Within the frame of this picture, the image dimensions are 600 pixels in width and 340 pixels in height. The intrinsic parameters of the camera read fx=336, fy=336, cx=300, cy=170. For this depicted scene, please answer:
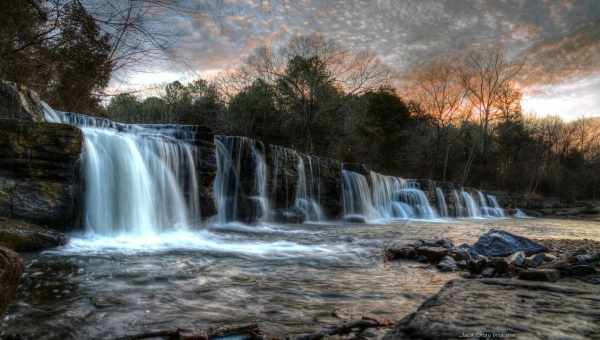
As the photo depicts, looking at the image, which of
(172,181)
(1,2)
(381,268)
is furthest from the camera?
(172,181)

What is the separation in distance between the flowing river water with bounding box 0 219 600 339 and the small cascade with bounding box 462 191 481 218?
25810 millimetres

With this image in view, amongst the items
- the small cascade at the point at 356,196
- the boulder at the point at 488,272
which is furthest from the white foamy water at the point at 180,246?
the small cascade at the point at 356,196

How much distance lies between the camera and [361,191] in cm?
2064

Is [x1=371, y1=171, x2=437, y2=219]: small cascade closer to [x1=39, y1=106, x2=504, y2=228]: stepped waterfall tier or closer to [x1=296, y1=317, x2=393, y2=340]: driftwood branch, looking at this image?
[x1=39, y1=106, x2=504, y2=228]: stepped waterfall tier

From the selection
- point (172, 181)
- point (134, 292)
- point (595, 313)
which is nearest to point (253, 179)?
point (172, 181)

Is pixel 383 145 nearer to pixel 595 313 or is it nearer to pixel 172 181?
pixel 172 181

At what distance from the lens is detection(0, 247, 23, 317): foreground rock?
1.59 meters

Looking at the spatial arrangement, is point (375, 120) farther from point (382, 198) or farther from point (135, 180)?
point (135, 180)

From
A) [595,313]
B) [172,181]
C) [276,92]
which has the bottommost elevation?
[595,313]

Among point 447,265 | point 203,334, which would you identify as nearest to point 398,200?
point 447,265

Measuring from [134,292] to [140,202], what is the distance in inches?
224

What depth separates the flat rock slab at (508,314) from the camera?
1483 mm

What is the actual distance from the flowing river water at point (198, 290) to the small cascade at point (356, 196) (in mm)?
13364

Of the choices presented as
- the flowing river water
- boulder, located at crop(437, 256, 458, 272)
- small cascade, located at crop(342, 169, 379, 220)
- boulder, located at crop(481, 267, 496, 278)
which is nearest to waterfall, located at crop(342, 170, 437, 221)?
small cascade, located at crop(342, 169, 379, 220)
